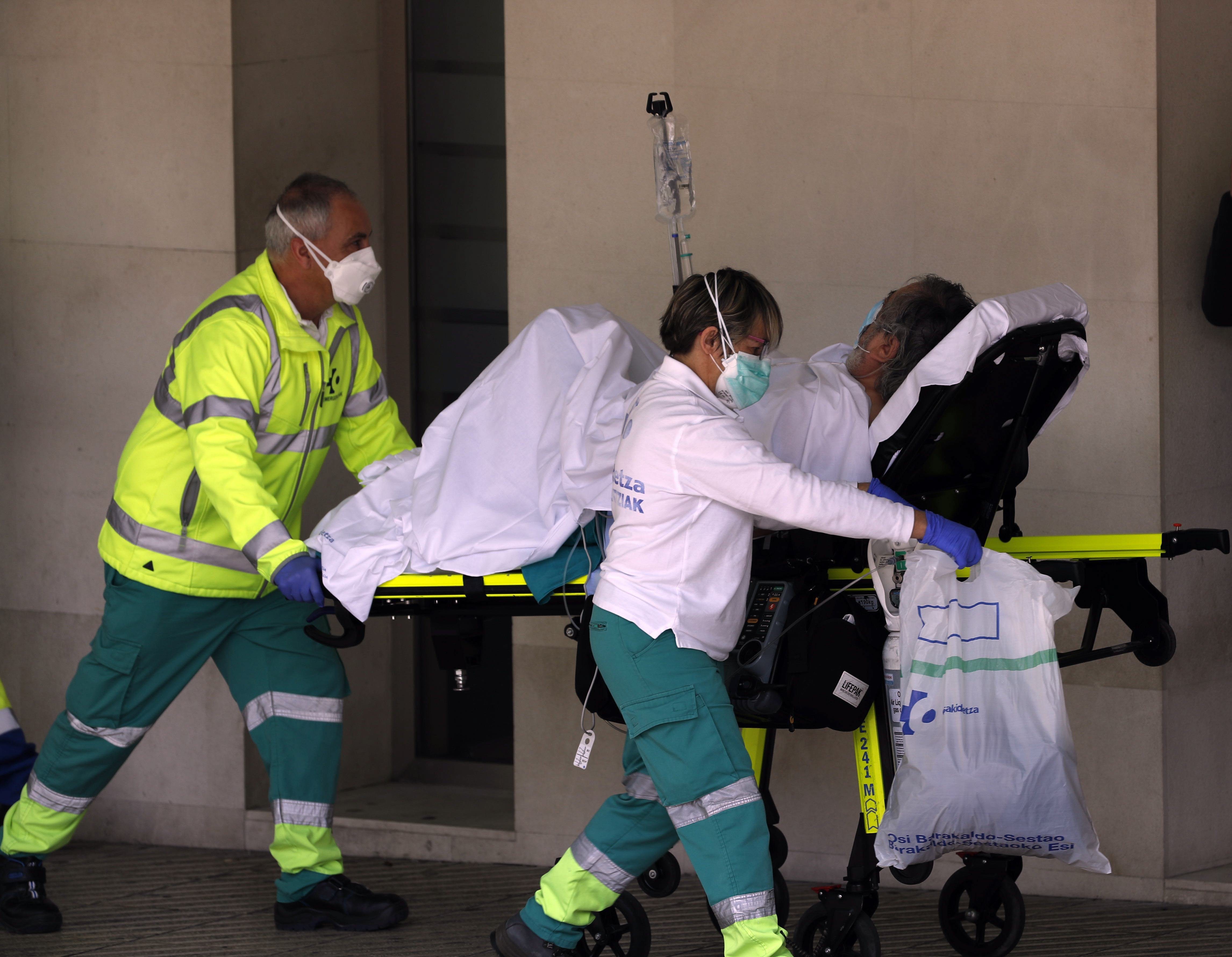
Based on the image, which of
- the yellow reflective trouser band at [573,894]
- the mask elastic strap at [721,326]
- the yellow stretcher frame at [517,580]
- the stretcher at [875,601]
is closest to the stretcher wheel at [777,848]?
the stretcher at [875,601]

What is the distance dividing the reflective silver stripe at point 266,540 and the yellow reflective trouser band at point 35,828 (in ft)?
3.23

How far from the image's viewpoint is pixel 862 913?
121 inches

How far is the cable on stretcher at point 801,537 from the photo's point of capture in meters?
2.91

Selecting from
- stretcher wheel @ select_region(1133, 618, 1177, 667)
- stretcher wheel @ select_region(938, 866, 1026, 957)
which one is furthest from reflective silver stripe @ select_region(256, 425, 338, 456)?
stretcher wheel @ select_region(1133, 618, 1177, 667)

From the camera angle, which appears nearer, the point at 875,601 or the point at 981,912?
the point at 875,601

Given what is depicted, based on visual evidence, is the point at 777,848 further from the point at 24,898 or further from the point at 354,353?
the point at 24,898

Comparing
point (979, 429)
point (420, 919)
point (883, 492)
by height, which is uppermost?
point (979, 429)

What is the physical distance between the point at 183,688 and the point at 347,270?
1.21m

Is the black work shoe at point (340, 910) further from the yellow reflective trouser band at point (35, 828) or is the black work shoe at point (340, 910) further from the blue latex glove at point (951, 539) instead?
the blue latex glove at point (951, 539)

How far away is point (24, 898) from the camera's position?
370cm

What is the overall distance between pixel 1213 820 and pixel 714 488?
2.16 m

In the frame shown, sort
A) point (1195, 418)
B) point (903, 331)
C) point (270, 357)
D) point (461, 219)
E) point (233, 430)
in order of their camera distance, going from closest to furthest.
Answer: point (903, 331) < point (233, 430) < point (270, 357) < point (1195, 418) < point (461, 219)

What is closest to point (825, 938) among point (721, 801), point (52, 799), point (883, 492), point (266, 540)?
point (721, 801)

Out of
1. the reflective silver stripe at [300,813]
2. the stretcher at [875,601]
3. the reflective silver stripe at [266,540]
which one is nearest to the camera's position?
the stretcher at [875,601]
